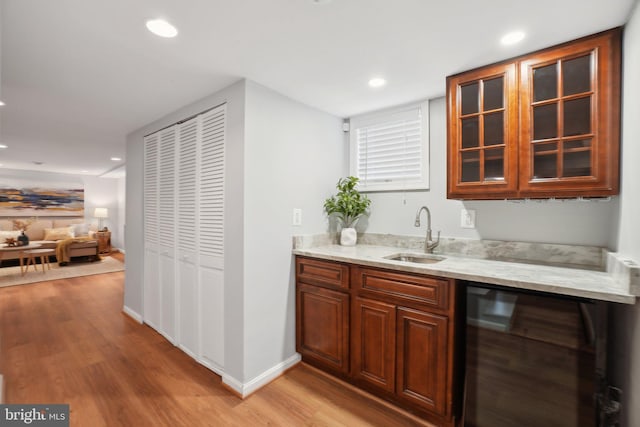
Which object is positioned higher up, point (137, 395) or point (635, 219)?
point (635, 219)

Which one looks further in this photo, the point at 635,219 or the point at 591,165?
the point at 591,165

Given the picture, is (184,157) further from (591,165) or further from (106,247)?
(106,247)

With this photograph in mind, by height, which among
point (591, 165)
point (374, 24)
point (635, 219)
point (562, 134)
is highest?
point (374, 24)

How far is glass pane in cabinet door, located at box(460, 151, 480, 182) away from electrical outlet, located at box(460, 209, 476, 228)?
428mm

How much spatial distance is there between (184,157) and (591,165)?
2840 mm

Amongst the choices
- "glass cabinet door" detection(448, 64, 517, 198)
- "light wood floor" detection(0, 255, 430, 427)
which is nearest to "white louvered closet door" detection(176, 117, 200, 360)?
"light wood floor" detection(0, 255, 430, 427)

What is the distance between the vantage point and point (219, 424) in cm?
175

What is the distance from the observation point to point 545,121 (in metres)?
1.60

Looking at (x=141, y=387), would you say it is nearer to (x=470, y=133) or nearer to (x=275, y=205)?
(x=275, y=205)

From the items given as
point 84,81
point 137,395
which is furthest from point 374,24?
point 137,395

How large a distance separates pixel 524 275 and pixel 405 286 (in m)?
0.63

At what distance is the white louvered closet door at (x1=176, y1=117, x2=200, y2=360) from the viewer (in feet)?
8.03

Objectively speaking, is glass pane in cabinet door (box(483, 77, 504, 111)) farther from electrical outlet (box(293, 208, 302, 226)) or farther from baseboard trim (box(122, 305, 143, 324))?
baseboard trim (box(122, 305, 143, 324))

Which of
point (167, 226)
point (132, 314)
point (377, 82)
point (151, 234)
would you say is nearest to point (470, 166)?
point (377, 82)
